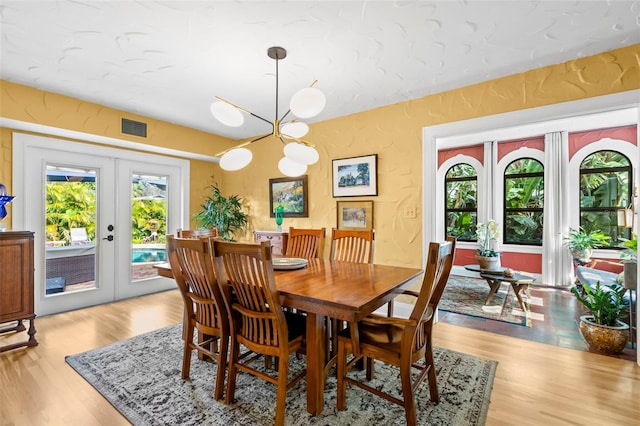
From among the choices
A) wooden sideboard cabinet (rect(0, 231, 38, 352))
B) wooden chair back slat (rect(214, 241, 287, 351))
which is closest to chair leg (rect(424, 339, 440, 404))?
wooden chair back slat (rect(214, 241, 287, 351))

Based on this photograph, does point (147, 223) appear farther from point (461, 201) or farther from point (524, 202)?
point (524, 202)

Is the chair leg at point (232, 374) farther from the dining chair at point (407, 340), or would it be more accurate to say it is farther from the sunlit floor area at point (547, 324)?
the sunlit floor area at point (547, 324)

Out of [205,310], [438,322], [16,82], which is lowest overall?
[438,322]

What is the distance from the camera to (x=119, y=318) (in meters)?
3.32

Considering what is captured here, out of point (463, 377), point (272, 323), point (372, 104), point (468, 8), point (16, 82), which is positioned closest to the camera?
point (272, 323)

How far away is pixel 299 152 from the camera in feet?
6.93

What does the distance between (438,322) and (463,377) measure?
3.78ft

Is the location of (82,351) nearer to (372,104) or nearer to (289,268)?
(289,268)

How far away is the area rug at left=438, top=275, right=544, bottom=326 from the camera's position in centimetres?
340

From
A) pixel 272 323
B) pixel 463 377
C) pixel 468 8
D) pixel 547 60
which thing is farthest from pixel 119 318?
pixel 547 60

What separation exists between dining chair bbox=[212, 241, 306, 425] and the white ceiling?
5.13ft

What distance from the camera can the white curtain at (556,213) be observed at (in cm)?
488

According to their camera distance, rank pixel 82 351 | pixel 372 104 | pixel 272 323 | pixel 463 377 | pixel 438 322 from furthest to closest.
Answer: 1. pixel 372 104
2. pixel 438 322
3. pixel 82 351
4. pixel 463 377
5. pixel 272 323

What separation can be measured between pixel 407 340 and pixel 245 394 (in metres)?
1.16
